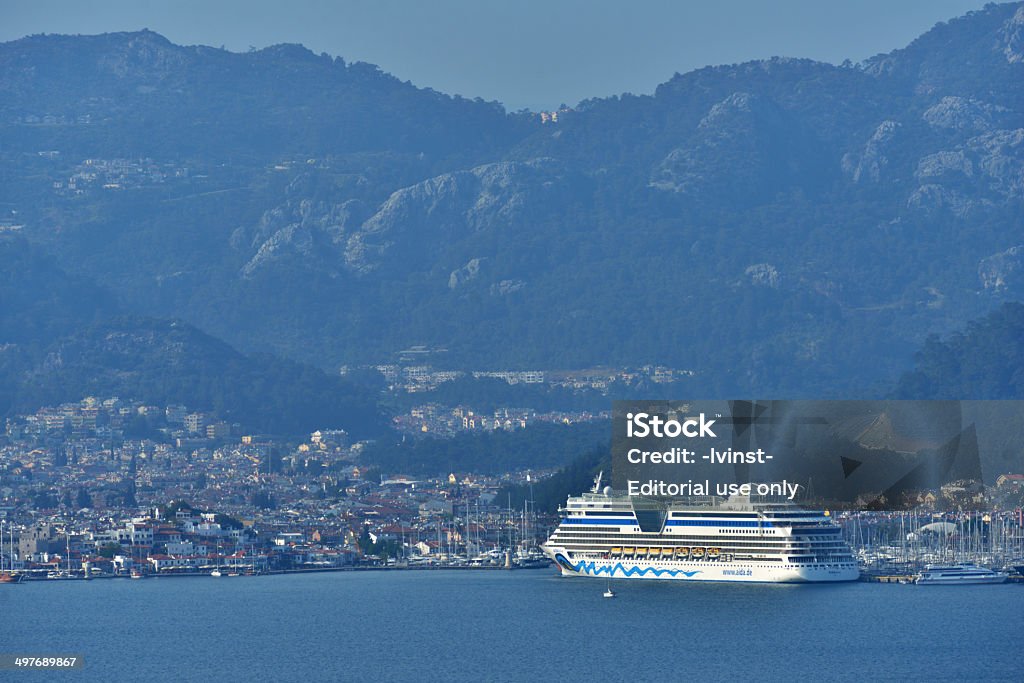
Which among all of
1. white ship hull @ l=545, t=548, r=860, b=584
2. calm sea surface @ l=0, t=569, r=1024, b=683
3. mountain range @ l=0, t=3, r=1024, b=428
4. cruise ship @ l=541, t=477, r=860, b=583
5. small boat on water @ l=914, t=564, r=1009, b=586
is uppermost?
mountain range @ l=0, t=3, r=1024, b=428

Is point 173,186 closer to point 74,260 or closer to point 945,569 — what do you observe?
point 74,260

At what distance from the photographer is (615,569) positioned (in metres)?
73.4

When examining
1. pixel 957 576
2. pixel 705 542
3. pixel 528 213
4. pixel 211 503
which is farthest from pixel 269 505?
pixel 528 213

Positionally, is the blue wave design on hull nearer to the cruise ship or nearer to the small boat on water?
the cruise ship

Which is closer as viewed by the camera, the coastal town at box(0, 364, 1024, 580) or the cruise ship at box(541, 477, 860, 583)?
the cruise ship at box(541, 477, 860, 583)

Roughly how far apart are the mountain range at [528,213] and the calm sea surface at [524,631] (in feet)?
233

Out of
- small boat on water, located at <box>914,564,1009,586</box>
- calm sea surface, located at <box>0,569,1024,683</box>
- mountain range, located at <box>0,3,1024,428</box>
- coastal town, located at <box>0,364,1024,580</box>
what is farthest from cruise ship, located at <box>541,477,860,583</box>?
mountain range, located at <box>0,3,1024,428</box>

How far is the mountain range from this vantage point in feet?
505

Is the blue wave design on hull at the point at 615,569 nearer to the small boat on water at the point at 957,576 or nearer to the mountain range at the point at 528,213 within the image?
the small boat on water at the point at 957,576

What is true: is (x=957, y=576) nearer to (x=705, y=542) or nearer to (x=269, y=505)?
(x=705, y=542)

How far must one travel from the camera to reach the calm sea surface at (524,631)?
52344 millimetres

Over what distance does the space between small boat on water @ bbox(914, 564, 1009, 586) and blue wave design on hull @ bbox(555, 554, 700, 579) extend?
6690 mm

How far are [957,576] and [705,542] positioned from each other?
729 cm

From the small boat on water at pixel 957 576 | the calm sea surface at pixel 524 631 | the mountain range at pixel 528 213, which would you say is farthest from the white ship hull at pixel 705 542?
the mountain range at pixel 528 213
